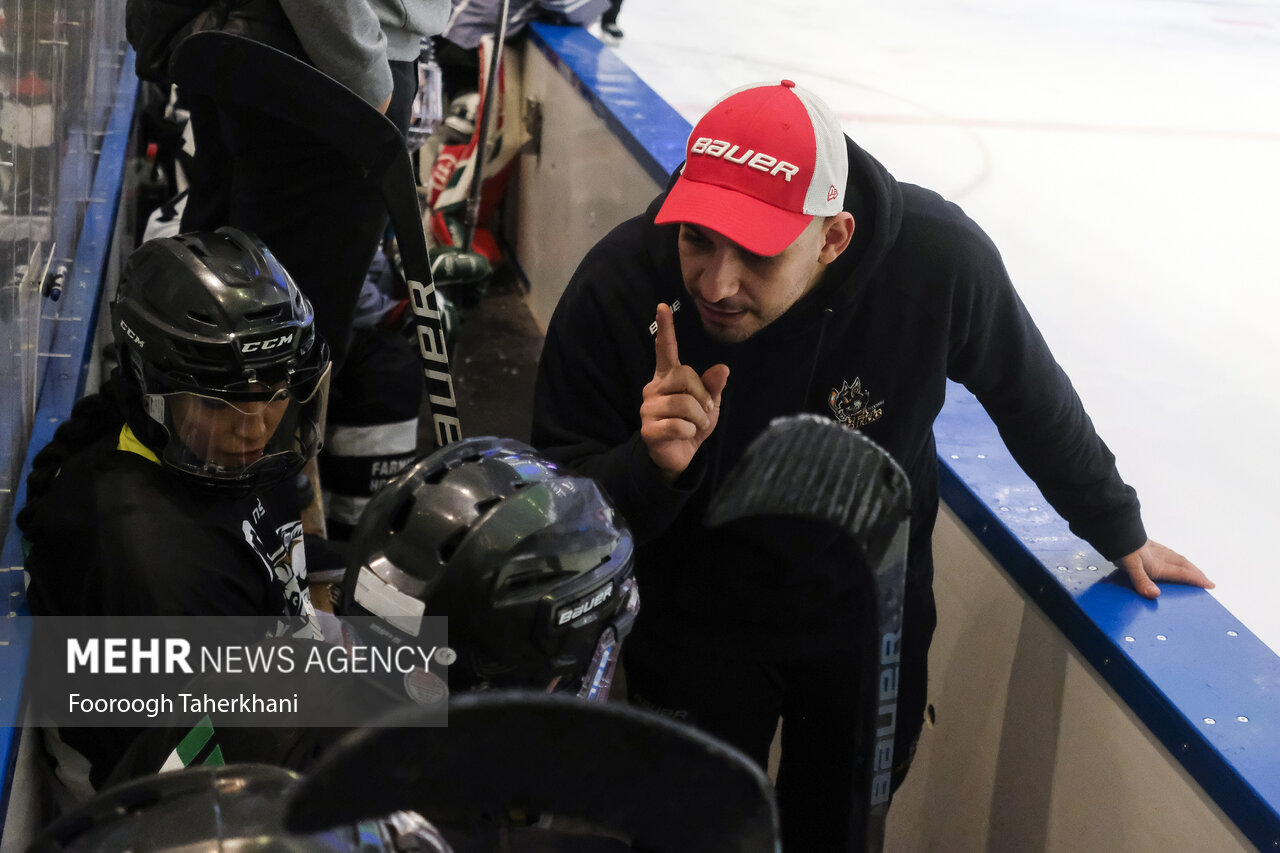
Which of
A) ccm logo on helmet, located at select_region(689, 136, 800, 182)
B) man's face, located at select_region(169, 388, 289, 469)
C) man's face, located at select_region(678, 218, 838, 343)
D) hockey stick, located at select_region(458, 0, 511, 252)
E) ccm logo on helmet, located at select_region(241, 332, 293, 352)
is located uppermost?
ccm logo on helmet, located at select_region(689, 136, 800, 182)

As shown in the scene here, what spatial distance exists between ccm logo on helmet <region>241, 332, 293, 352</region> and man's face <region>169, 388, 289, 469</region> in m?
0.04

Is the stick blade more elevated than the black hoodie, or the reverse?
the stick blade

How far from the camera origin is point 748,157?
1.10 m

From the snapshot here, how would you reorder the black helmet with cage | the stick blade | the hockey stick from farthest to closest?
the hockey stick < the stick blade < the black helmet with cage

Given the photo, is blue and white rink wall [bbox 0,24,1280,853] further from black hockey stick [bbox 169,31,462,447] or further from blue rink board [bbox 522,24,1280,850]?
black hockey stick [bbox 169,31,462,447]

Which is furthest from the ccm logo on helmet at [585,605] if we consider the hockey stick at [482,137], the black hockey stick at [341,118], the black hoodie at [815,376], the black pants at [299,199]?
the hockey stick at [482,137]

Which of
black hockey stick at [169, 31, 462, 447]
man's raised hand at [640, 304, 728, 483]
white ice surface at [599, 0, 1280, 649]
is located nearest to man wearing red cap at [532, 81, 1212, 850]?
man's raised hand at [640, 304, 728, 483]

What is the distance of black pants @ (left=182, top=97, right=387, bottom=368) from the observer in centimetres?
170

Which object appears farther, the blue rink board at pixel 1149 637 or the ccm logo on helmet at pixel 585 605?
the blue rink board at pixel 1149 637

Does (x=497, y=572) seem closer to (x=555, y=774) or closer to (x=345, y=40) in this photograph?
(x=555, y=774)

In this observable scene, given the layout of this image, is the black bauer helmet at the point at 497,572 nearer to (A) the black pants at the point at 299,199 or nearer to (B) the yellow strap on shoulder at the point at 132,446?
(B) the yellow strap on shoulder at the point at 132,446

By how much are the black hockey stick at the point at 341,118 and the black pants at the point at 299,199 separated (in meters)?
0.12

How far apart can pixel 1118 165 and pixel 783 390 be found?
7.74 ft

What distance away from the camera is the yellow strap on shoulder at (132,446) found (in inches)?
44.0
